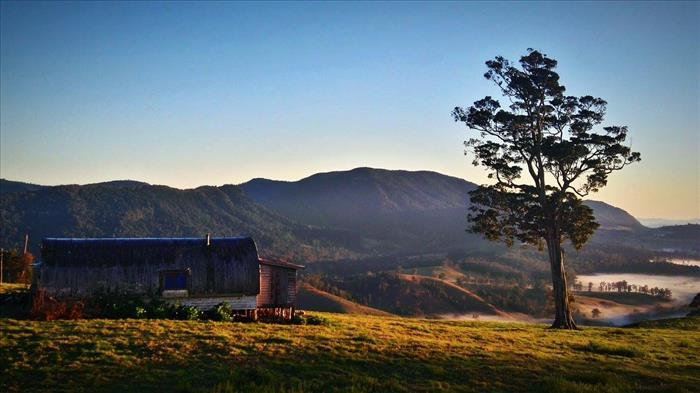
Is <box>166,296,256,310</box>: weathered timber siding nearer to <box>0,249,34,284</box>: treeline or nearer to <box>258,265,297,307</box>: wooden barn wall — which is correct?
<box>258,265,297,307</box>: wooden barn wall

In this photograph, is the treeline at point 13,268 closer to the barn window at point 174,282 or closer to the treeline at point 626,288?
the barn window at point 174,282

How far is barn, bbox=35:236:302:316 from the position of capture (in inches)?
1202

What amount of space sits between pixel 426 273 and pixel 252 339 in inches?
5906

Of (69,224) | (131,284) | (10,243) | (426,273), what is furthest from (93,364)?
(69,224)

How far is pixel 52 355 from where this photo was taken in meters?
18.4

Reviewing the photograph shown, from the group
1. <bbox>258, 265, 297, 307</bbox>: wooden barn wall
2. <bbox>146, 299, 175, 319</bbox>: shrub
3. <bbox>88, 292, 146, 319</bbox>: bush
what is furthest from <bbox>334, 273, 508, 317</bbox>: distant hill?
<bbox>88, 292, 146, 319</bbox>: bush

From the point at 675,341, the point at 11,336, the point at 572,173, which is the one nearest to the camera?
the point at 11,336

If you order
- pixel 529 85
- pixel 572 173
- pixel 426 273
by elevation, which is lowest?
pixel 426 273

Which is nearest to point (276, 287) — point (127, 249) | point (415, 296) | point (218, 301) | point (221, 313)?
point (218, 301)

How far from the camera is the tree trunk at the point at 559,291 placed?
1628 inches

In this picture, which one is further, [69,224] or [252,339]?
[69,224]

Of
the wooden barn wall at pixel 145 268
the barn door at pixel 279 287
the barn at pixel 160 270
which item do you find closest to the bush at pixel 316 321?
the barn door at pixel 279 287

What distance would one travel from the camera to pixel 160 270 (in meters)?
32.2

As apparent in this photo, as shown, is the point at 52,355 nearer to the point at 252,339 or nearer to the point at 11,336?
the point at 11,336
